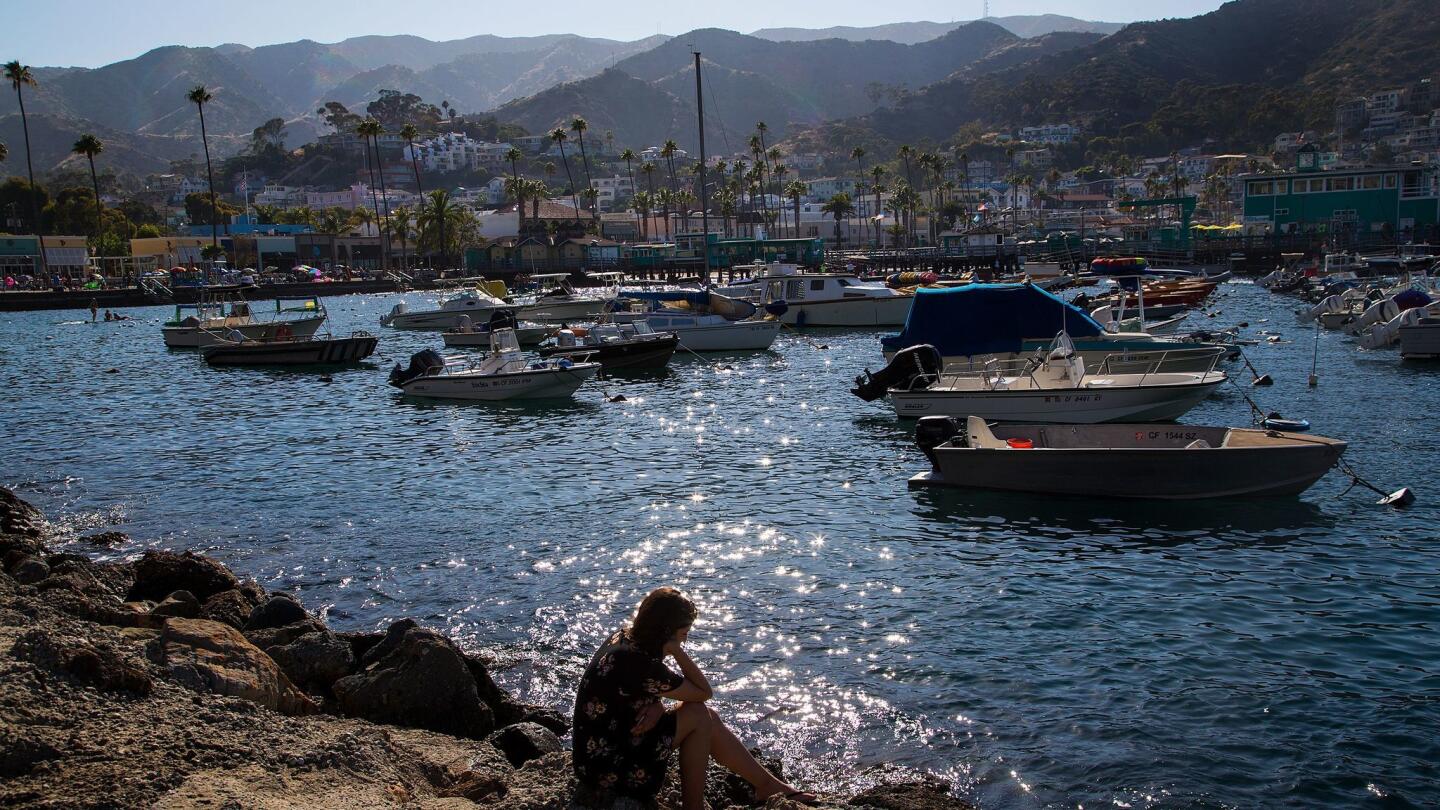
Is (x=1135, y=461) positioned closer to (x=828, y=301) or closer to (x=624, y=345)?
(x=624, y=345)

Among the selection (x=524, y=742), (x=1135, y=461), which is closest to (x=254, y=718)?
(x=524, y=742)

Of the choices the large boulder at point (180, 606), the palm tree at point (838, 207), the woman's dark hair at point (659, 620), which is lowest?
the large boulder at point (180, 606)

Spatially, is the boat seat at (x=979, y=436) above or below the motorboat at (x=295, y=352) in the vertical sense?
above

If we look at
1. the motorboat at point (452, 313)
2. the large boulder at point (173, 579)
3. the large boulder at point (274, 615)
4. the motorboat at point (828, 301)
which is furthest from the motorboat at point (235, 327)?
the large boulder at point (274, 615)

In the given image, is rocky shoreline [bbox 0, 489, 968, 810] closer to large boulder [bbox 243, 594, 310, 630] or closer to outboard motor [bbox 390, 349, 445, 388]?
large boulder [bbox 243, 594, 310, 630]

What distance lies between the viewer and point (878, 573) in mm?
15727

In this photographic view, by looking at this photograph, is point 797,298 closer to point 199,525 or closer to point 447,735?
point 199,525

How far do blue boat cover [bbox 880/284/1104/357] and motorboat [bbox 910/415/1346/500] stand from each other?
11208 mm

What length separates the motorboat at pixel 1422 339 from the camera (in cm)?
3762

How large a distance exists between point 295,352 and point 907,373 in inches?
1226

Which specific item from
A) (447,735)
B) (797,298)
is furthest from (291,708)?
(797,298)

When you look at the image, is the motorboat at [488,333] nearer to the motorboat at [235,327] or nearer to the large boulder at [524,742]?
the motorboat at [235,327]

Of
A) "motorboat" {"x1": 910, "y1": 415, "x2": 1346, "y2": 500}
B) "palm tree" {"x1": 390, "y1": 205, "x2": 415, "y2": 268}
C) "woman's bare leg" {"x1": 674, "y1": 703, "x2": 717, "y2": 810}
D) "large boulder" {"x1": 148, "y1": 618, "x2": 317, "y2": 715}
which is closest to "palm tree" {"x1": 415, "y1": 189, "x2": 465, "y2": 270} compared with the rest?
"palm tree" {"x1": 390, "y1": 205, "x2": 415, "y2": 268}

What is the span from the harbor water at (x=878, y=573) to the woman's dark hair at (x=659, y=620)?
3.48 m
